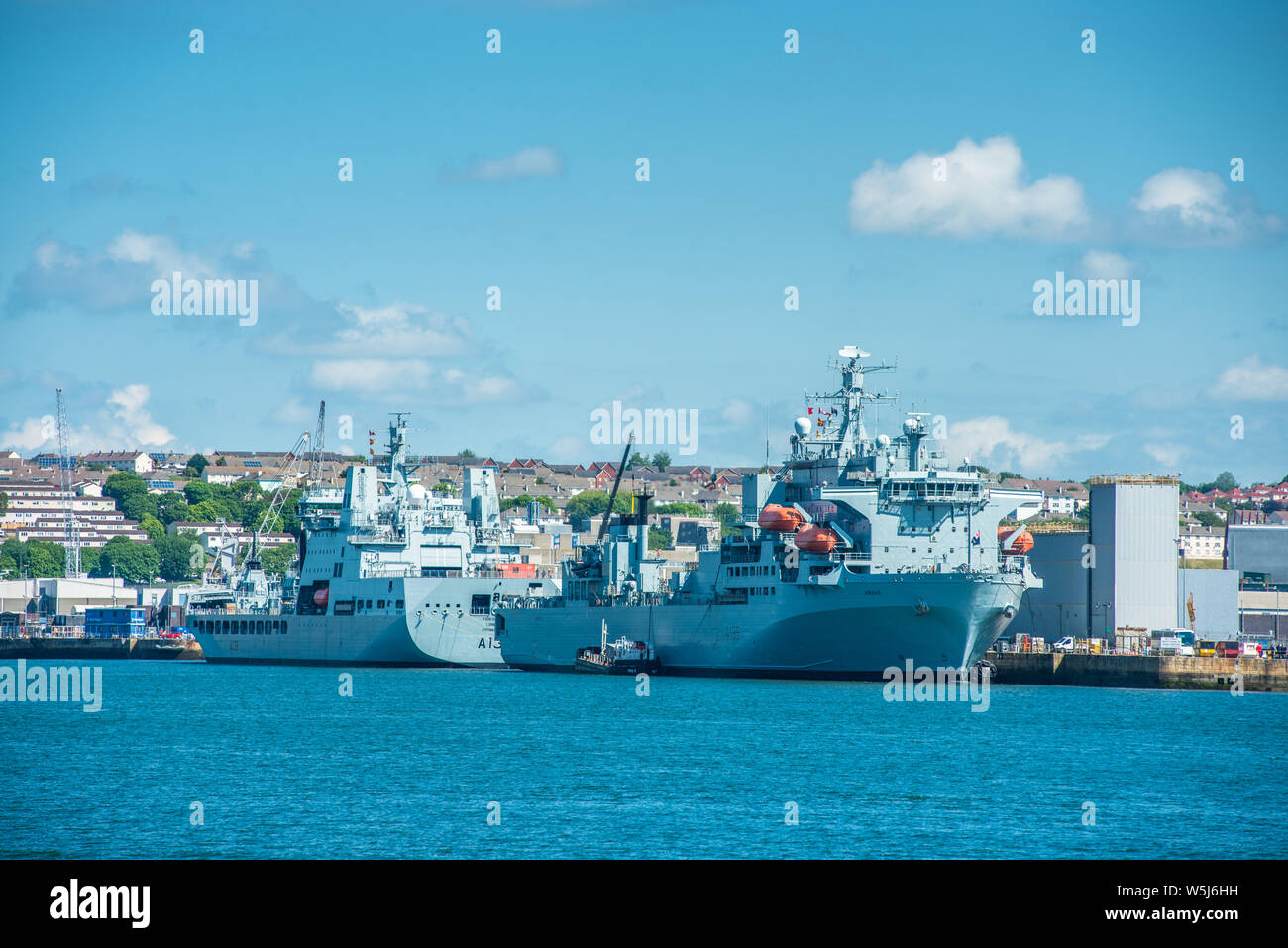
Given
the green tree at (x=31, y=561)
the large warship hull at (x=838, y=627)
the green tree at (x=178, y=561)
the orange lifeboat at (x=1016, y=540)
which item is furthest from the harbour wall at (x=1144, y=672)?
the green tree at (x=31, y=561)

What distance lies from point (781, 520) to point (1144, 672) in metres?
18.0

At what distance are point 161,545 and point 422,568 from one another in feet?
312

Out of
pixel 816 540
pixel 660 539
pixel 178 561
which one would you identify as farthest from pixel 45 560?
pixel 816 540

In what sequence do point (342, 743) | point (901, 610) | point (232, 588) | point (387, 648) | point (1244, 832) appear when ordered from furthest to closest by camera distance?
point (232, 588) < point (387, 648) < point (901, 610) < point (342, 743) < point (1244, 832)

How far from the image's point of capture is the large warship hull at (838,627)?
63312 millimetres

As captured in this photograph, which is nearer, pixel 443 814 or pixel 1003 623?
pixel 443 814

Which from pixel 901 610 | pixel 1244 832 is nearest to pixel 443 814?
pixel 1244 832

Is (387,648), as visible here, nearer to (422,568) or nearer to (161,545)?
(422,568)

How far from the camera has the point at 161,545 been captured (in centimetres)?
17625

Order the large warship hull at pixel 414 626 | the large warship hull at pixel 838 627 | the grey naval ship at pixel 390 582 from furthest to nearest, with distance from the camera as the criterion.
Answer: the grey naval ship at pixel 390 582 → the large warship hull at pixel 414 626 → the large warship hull at pixel 838 627

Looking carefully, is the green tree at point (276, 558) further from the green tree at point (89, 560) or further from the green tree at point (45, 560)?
the green tree at point (45, 560)

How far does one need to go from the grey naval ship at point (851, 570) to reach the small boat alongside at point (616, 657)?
614mm

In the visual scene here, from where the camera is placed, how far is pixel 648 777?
127 ft
